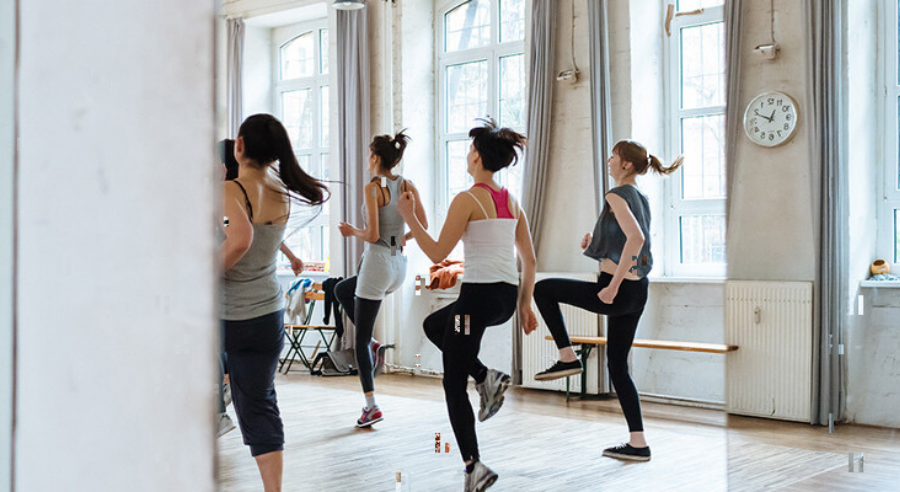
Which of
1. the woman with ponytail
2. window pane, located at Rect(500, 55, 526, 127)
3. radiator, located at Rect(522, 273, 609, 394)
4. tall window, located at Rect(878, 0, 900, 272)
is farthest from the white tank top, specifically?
tall window, located at Rect(878, 0, 900, 272)

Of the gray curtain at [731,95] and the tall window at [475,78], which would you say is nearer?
the gray curtain at [731,95]

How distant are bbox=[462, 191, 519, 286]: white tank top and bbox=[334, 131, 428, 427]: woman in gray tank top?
17 cm

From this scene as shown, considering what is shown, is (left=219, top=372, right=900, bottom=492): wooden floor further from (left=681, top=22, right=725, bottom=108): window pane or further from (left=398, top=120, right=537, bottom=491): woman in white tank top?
(left=681, top=22, right=725, bottom=108): window pane

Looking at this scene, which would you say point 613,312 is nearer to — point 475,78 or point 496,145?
point 496,145

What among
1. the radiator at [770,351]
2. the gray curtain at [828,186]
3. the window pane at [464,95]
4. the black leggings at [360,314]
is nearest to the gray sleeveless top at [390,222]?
the black leggings at [360,314]

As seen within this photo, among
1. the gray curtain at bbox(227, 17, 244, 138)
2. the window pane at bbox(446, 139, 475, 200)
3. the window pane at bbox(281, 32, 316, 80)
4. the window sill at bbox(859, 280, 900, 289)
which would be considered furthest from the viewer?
the window pane at bbox(446, 139, 475, 200)

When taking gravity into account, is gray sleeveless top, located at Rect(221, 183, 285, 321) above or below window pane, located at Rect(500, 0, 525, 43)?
below

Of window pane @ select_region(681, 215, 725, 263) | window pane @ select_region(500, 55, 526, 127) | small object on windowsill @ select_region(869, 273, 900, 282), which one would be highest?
window pane @ select_region(500, 55, 526, 127)

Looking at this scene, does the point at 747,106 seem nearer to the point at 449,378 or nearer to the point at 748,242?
the point at 748,242

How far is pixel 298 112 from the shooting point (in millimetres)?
2039

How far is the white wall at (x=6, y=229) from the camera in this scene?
1.23 feet

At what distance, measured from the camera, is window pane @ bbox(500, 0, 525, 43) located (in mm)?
2895

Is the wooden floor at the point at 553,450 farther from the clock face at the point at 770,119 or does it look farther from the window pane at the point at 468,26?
the window pane at the point at 468,26

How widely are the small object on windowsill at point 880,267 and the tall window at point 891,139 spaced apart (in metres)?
0.02
